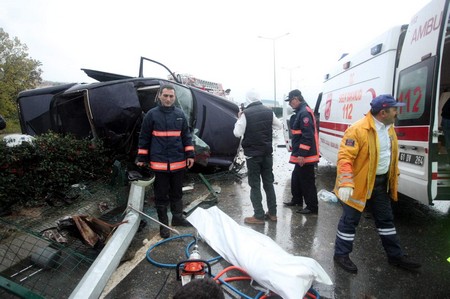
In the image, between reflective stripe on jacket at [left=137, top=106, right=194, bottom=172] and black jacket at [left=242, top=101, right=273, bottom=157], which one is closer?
reflective stripe on jacket at [left=137, top=106, right=194, bottom=172]

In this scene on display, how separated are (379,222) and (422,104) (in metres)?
1.45

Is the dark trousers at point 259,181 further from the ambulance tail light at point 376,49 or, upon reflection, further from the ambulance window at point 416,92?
the ambulance tail light at point 376,49

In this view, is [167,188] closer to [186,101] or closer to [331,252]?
[331,252]

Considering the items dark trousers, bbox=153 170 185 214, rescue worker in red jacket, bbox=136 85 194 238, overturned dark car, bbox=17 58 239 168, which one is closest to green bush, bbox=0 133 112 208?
overturned dark car, bbox=17 58 239 168

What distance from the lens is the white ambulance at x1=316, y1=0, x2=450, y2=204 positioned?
2.96 m

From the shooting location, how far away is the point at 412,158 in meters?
3.33

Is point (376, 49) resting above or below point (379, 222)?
above

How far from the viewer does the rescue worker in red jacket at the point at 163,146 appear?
3.61m

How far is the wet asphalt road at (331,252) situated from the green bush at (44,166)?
4.34ft

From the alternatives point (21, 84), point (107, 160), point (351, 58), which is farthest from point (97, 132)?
point (21, 84)

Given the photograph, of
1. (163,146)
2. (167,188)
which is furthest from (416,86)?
(167,188)

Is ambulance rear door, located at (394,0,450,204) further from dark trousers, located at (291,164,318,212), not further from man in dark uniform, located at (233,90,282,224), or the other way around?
man in dark uniform, located at (233,90,282,224)

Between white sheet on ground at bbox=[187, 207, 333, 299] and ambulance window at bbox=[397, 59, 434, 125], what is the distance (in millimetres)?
2105

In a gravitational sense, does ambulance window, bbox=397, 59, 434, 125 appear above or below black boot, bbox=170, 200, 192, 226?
above
